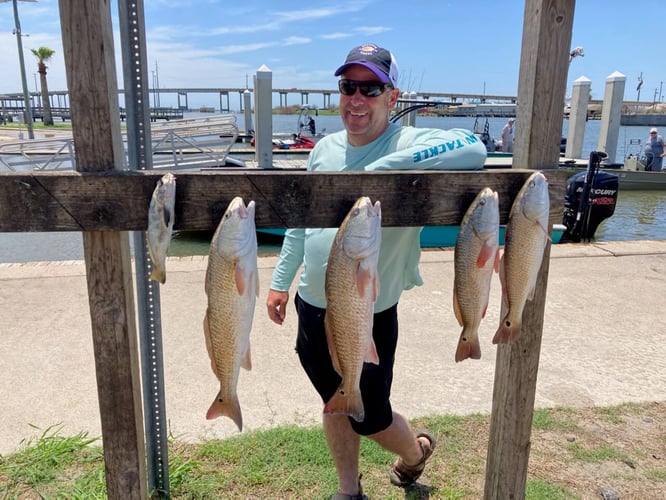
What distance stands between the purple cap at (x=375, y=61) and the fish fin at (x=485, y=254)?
2.84 feet

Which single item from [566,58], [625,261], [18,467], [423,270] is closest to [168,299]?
[18,467]

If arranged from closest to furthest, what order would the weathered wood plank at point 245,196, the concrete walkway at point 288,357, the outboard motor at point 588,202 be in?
the weathered wood plank at point 245,196
the concrete walkway at point 288,357
the outboard motor at point 588,202

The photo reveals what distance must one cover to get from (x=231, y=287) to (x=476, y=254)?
2.50 feet

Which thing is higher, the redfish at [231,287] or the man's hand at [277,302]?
the redfish at [231,287]

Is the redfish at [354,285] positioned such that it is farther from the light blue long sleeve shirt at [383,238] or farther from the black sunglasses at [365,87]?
the black sunglasses at [365,87]

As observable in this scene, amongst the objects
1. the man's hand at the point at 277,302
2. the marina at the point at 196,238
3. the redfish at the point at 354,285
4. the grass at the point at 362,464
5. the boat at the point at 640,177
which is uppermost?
the redfish at the point at 354,285

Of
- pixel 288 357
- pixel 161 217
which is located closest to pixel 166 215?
pixel 161 217

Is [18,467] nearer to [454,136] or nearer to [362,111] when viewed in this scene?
[362,111]

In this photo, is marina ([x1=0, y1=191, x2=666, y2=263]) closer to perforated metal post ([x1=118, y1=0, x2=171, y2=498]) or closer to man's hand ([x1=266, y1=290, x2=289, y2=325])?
perforated metal post ([x1=118, y1=0, x2=171, y2=498])

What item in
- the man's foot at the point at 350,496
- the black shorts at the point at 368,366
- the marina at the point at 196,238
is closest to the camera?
the black shorts at the point at 368,366

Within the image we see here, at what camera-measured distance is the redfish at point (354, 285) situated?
1.49 meters

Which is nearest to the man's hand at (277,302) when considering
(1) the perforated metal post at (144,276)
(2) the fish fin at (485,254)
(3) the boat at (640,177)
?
(1) the perforated metal post at (144,276)

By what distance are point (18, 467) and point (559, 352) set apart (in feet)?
12.3

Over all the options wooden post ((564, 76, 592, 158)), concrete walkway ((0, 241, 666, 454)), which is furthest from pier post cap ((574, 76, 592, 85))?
concrete walkway ((0, 241, 666, 454))
